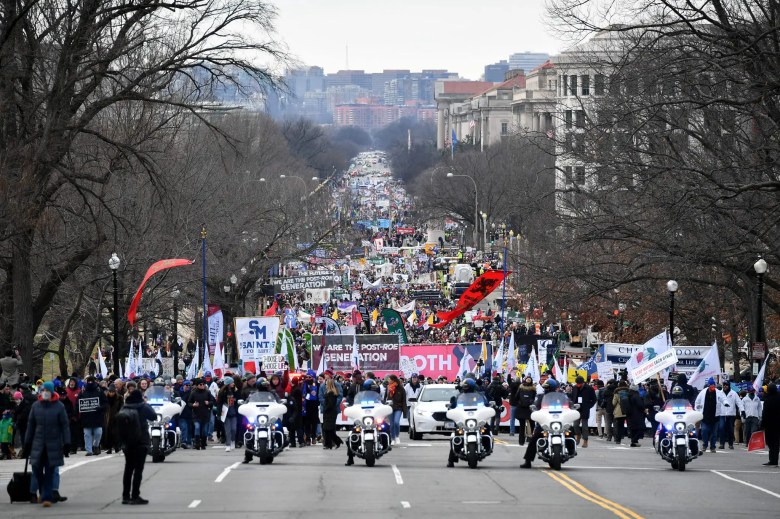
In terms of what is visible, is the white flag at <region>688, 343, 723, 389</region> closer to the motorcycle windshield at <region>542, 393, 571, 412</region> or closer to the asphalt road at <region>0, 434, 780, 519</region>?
the asphalt road at <region>0, 434, 780, 519</region>

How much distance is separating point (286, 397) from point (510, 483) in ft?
30.2

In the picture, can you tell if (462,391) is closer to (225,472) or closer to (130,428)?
(225,472)

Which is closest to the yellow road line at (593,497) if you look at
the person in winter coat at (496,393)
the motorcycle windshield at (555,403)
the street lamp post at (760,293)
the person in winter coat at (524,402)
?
the motorcycle windshield at (555,403)

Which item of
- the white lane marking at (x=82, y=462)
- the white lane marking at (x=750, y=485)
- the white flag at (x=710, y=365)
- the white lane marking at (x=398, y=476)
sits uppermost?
the white flag at (x=710, y=365)

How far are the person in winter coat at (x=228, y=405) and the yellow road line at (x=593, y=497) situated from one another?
818 cm

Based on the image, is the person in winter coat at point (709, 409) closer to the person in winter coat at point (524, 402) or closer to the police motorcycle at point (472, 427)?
the person in winter coat at point (524, 402)

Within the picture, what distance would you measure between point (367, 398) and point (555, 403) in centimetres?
303

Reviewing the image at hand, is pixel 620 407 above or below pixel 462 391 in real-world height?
below

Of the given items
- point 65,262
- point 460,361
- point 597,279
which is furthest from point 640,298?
point 65,262

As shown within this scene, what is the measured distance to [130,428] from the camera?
19.5 m

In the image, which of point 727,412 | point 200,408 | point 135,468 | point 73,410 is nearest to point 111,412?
point 73,410

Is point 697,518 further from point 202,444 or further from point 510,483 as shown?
point 202,444

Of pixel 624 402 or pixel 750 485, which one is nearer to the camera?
pixel 750 485

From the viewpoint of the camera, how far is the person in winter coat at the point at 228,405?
99.4 ft
